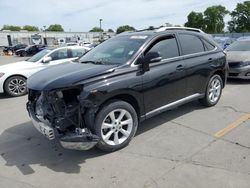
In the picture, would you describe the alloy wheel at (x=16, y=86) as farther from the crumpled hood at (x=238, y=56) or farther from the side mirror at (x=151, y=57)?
the crumpled hood at (x=238, y=56)

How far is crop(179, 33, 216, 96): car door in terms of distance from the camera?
553cm

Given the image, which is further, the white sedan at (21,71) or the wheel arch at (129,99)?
the white sedan at (21,71)

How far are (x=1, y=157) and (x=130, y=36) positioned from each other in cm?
307

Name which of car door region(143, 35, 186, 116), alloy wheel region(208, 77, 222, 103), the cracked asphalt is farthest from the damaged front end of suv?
alloy wheel region(208, 77, 222, 103)

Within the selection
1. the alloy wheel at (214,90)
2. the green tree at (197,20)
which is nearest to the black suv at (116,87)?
the alloy wheel at (214,90)

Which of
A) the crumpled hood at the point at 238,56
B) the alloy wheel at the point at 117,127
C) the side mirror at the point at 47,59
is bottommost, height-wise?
the alloy wheel at the point at 117,127

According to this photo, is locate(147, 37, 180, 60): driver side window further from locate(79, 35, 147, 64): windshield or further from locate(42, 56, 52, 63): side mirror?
locate(42, 56, 52, 63): side mirror

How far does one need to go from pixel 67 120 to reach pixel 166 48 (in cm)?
232

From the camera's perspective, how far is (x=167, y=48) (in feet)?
17.0

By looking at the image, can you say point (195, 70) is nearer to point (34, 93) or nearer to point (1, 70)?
point (34, 93)

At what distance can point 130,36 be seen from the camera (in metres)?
5.32

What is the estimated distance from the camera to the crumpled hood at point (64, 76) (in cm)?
396

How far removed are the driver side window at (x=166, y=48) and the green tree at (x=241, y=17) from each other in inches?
3457

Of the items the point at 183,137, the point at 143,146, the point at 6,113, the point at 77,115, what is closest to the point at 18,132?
the point at 6,113
